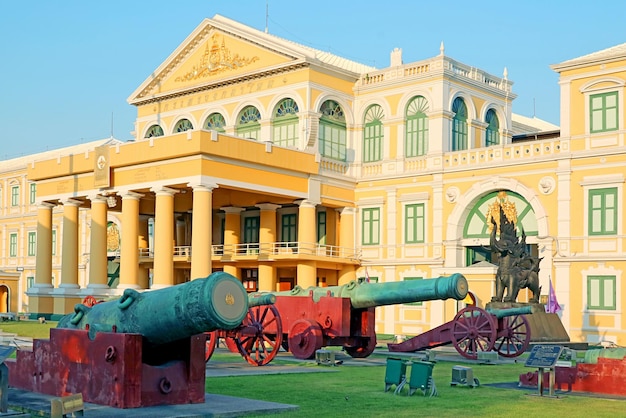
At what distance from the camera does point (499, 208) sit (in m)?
36.4

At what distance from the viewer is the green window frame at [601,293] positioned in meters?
32.4

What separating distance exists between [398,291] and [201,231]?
1818cm

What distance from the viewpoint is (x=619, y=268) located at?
3228cm

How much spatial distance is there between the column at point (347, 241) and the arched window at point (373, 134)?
2660 mm

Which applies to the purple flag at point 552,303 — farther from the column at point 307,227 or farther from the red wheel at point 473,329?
the red wheel at point 473,329

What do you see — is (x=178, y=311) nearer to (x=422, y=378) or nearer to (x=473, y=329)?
(x=422, y=378)

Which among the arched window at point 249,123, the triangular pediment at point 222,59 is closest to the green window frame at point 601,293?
the triangular pediment at point 222,59

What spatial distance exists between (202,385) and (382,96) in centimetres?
3095

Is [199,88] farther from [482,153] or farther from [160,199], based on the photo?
[482,153]

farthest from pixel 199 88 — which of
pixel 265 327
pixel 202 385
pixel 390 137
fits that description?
pixel 202 385

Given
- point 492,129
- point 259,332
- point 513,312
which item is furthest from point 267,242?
point 259,332

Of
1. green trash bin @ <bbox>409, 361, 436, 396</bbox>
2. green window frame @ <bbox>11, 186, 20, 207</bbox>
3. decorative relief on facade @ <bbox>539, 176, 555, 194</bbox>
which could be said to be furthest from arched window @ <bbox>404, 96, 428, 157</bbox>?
green window frame @ <bbox>11, 186, 20, 207</bbox>

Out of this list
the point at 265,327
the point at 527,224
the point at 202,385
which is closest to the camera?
the point at 202,385

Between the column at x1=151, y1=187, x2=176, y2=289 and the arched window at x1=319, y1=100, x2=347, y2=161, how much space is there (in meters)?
7.78
